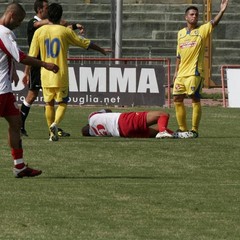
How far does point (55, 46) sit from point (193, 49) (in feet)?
7.44

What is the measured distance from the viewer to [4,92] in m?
13.6

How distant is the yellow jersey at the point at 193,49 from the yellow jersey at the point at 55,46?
1.70 metres

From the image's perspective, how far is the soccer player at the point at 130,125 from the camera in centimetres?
1859

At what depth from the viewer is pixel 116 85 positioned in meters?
27.0

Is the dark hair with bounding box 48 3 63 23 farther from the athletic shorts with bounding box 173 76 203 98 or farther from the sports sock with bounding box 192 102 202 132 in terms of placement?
the sports sock with bounding box 192 102 202 132

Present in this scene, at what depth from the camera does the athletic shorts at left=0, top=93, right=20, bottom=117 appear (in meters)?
13.5

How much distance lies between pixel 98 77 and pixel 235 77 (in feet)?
10.0

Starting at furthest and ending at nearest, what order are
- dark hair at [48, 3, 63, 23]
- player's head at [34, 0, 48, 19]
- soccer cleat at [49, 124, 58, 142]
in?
1. player's head at [34, 0, 48, 19]
2. dark hair at [48, 3, 63, 23]
3. soccer cleat at [49, 124, 58, 142]

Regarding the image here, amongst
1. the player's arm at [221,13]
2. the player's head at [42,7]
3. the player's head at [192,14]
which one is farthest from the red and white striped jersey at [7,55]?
the player's head at [42,7]

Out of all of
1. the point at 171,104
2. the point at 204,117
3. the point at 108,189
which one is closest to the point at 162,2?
the point at 171,104

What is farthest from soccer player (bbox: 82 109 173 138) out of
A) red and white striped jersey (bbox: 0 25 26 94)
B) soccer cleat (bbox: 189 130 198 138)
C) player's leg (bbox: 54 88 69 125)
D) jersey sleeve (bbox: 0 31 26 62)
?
jersey sleeve (bbox: 0 31 26 62)

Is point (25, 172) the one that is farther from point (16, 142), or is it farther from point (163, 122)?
point (163, 122)

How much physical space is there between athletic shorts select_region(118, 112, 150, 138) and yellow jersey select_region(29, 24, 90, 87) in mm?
1030

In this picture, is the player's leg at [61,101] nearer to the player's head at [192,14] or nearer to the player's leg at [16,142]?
the player's head at [192,14]
